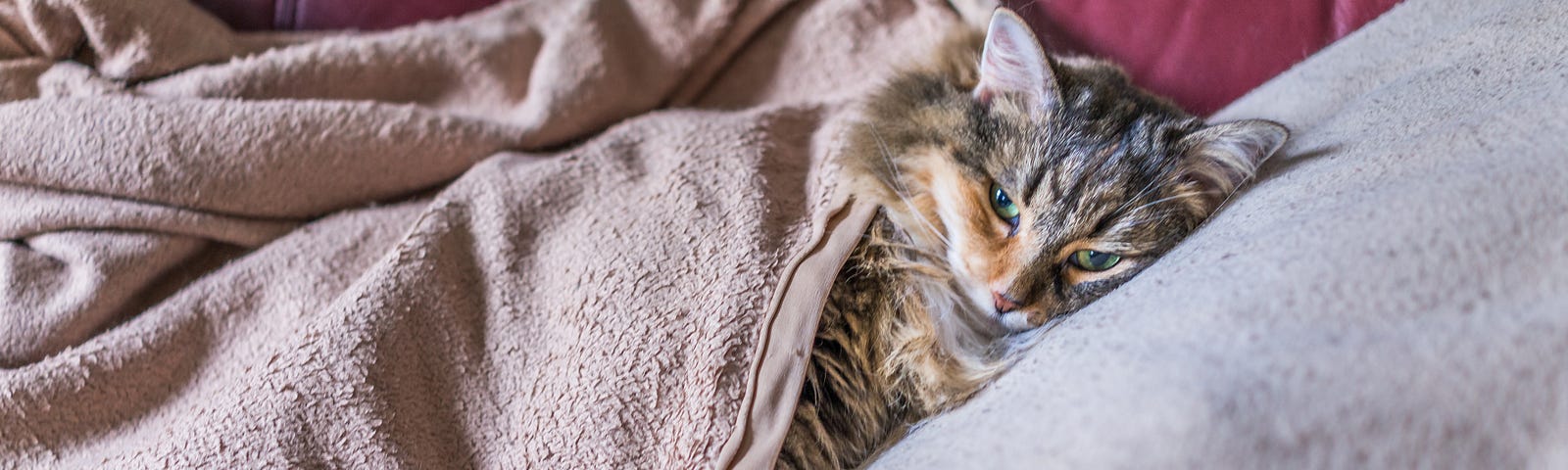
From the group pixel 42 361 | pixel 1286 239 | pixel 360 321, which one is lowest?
pixel 42 361

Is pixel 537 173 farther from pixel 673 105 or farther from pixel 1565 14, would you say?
pixel 1565 14

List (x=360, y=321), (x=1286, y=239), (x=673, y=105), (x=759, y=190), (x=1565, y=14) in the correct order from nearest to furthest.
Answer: (x=1286, y=239)
(x=1565, y=14)
(x=360, y=321)
(x=759, y=190)
(x=673, y=105)

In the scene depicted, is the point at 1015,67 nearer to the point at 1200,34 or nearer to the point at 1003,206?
the point at 1003,206

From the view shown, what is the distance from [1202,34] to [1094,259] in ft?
1.92

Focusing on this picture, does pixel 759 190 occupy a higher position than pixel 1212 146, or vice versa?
pixel 1212 146

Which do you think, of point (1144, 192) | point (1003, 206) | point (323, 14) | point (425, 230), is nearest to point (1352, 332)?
point (1144, 192)

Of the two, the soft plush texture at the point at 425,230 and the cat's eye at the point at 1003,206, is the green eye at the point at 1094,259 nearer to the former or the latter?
the cat's eye at the point at 1003,206

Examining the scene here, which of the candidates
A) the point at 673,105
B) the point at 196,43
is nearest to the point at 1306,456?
the point at 673,105

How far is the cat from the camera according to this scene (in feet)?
3.30

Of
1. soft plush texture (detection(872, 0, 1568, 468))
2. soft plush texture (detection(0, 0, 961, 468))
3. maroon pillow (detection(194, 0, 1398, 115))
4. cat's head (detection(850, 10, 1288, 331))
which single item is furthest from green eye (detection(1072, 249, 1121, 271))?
maroon pillow (detection(194, 0, 1398, 115))

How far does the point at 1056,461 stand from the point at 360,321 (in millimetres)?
808

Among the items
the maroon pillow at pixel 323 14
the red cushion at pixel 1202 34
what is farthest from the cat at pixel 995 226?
the maroon pillow at pixel 323 14

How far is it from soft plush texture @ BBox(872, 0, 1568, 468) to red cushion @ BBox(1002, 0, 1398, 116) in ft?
1.52

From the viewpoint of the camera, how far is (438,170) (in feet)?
4.42
